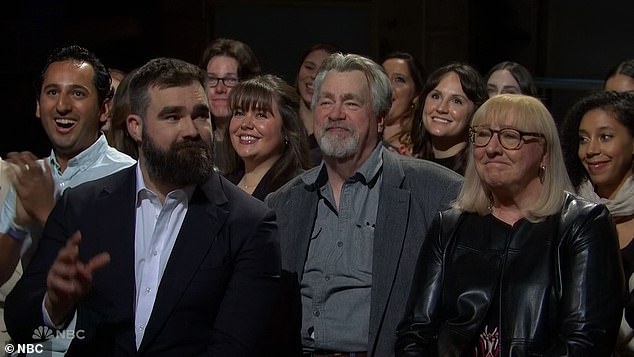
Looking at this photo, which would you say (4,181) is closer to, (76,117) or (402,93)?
(76,117)

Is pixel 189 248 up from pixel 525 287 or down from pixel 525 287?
up

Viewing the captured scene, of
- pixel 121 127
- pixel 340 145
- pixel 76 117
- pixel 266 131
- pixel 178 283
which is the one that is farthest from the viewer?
pixel 121 127

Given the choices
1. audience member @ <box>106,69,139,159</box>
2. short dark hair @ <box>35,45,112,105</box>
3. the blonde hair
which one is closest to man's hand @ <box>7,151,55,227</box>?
short dark hair @ <box>35,45,112,105</box>

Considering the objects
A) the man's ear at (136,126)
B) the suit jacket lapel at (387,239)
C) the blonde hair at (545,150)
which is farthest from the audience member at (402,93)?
the man's ear at (136,126)

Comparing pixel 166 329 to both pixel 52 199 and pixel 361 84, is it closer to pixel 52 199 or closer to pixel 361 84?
pixel 52 199

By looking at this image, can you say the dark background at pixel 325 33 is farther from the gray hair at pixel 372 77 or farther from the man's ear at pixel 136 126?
the man's ear at pixel 136 126

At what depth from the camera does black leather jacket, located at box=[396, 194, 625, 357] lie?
3.26 metres

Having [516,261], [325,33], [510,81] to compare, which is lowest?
[516,261]

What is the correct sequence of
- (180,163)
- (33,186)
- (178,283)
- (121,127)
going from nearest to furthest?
(178,283), (180,163), (33,186), (121,127)

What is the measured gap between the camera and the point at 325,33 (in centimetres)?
773

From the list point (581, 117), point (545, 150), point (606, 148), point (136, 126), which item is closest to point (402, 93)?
point (581, 117)

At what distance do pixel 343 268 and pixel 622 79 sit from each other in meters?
2.10

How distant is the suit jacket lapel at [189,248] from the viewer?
327 centimetres

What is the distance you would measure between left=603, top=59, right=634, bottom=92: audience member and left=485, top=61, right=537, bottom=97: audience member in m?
0.44
